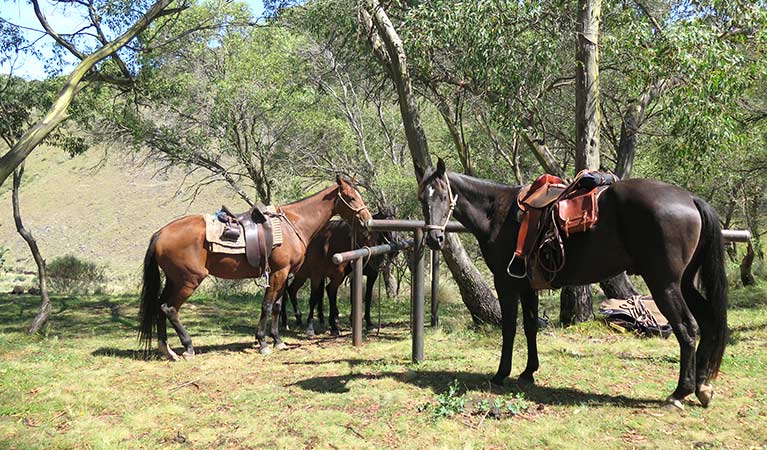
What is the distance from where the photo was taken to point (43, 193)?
148 ft

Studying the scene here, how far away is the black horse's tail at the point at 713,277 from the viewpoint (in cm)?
405

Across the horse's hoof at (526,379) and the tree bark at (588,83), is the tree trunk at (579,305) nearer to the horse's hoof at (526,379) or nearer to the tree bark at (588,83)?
the tree bark at (588,83)

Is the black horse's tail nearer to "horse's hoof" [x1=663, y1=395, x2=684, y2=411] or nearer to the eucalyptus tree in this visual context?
"horse's hoof" [x1=663, y1=395, x2=684, y2=411]

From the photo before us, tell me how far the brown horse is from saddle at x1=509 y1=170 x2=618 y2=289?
274 centimetres

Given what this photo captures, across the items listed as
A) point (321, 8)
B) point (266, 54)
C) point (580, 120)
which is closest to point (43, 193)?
point (266, 54)

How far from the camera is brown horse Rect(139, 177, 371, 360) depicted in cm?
627

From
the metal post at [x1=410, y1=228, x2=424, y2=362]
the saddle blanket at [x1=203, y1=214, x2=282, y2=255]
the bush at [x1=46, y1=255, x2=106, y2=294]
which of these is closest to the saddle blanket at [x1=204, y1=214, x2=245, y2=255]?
the saddle blanket at [x1=203, y1=214, x2=282, y2=255]

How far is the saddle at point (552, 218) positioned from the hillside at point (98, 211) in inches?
1116

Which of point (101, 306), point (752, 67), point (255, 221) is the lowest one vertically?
point (101, 306)

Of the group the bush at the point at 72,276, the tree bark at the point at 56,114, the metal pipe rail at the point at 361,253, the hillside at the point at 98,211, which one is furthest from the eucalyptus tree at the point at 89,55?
the hillside at the point at 98,211

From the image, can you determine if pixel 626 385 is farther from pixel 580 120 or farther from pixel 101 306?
pixel 101 306

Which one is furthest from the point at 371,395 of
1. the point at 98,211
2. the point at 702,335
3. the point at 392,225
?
the point at 98,211

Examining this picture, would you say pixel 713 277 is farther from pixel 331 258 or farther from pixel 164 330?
pixel 164 330

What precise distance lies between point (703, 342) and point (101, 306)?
10.2 metres
